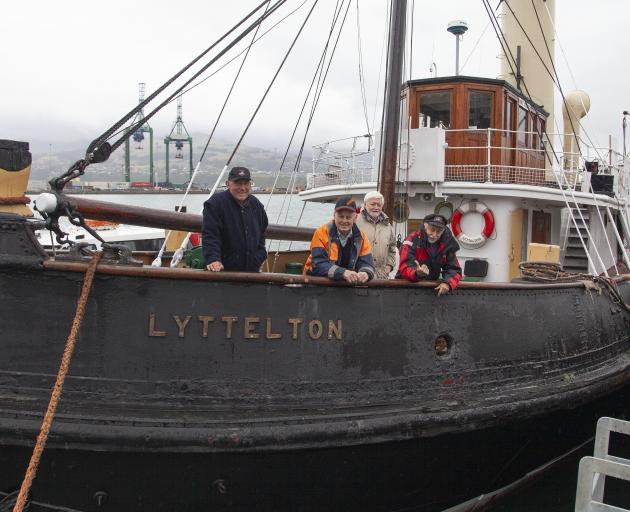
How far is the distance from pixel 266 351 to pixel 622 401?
5.37 metres

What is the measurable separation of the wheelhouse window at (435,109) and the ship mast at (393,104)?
107 inches

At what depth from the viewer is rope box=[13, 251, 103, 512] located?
357cm

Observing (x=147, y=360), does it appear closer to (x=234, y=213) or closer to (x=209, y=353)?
(x=209, y=353)

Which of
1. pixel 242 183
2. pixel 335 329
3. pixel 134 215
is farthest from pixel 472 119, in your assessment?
pixel 134 215

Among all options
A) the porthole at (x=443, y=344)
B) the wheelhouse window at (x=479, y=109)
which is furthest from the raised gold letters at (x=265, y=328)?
the wheelhouse window at (x=479, y=109)

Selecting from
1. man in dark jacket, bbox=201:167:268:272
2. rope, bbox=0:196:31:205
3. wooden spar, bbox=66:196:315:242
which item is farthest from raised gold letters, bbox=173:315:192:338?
rope, bbox=0:196:31:205

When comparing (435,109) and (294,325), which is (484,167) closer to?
(435,109)

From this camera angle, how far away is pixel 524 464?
594 cm

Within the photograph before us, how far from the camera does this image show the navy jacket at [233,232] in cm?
430

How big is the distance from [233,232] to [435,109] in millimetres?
5611

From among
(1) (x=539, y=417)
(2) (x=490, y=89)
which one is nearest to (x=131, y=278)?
(1) (x=539, y=417)

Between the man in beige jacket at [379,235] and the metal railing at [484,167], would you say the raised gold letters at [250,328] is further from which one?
the metal railing at [484,167]

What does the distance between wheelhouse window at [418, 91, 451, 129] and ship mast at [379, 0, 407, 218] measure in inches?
107

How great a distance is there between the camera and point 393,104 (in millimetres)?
6148
